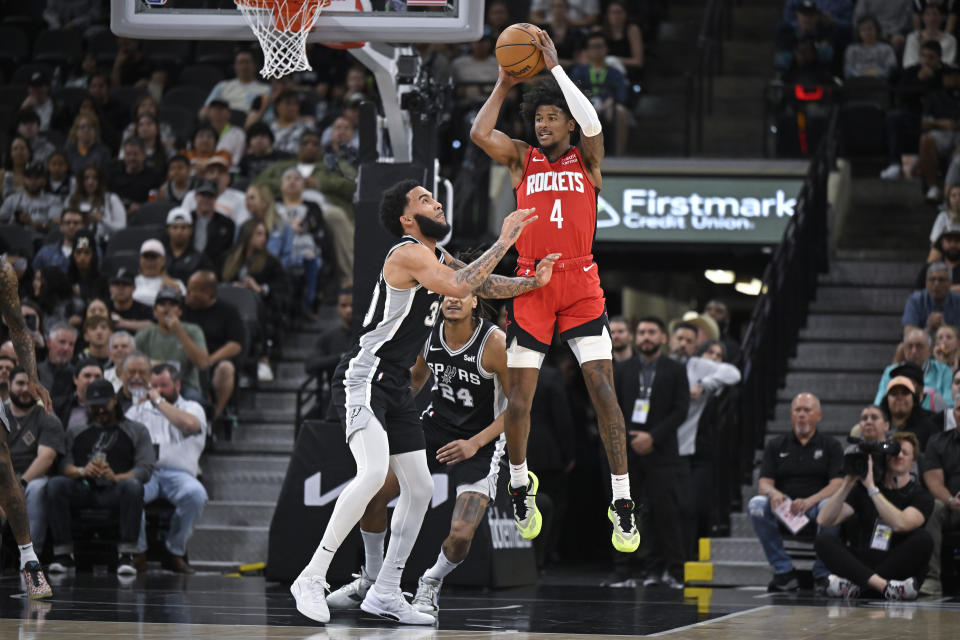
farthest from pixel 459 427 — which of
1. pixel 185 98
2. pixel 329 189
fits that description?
pixel 185 98

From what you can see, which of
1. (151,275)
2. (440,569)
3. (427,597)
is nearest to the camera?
(427,597)

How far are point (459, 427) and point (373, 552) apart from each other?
0.96m

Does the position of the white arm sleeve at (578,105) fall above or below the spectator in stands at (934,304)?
above

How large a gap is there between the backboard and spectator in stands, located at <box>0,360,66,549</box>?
4053 mm

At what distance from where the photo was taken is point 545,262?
8.24m

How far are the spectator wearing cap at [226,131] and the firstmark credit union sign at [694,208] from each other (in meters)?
4.08

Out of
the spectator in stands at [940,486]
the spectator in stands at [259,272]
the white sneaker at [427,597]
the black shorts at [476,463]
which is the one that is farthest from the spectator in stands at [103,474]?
the spectator in stands at [940,486]

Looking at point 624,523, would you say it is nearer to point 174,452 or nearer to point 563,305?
point 563,305

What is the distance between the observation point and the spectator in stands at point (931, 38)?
57.4 feet

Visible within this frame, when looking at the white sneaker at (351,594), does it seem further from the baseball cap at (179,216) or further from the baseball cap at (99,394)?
the baseball cap at (179,216)

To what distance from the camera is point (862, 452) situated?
11070 millimetres

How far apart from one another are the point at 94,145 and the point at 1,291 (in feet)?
27.3

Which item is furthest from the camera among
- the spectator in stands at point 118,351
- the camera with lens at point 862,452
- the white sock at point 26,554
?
the spectator in stands at point 118,351

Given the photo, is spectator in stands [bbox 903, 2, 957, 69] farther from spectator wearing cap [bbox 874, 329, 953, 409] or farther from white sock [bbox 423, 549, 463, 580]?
white sock [bbox 423, 549, 463, 580]
